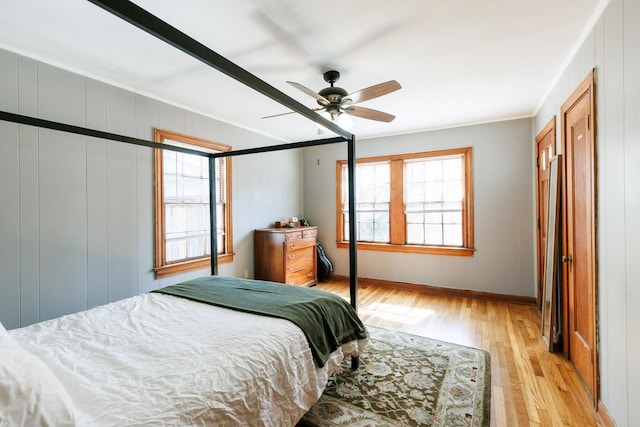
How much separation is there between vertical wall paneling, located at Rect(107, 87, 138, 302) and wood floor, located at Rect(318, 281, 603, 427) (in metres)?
2.62

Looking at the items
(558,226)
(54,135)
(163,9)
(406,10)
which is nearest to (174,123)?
(54,135)

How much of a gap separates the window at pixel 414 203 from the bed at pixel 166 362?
3.05 meters

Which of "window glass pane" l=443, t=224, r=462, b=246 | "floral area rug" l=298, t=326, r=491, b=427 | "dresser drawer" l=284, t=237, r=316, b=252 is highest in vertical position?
"window glass pane" l=443, t=224, r=462, b=246

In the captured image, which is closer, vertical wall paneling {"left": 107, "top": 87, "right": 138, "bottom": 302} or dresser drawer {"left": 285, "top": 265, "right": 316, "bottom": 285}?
vertical wall paneling {"left": 107, "top": 87, "right": 138, "bottom": 302}

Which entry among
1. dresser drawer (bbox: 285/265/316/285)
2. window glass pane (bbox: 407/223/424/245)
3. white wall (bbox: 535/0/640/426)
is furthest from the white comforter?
window glass pane (bbox: 407/223/424/245)

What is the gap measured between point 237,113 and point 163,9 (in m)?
1.99

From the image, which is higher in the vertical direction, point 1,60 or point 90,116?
point 1,60

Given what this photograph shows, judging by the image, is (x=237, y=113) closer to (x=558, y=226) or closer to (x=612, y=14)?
(x=612, y=14)

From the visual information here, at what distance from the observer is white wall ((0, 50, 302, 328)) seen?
2.21 metres

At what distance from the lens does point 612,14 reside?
1.67m

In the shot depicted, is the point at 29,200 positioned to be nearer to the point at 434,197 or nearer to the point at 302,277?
the point at 302,277

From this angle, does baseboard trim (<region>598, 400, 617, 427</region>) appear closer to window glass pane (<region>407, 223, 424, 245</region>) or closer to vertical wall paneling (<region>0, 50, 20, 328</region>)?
window glass pane (<region>407, 223, 424, 245</region>)

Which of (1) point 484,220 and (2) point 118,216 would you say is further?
(1) point 484,220

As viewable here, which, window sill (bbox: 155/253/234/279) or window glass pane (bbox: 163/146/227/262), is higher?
window glass pane (bbox: 163/146/227/262)
